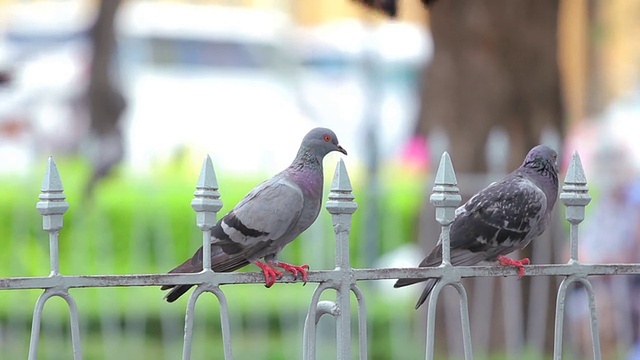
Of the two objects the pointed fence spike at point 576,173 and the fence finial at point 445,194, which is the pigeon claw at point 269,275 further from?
the pointed fence spike at point 576,173

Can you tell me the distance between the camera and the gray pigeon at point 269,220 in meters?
2.88

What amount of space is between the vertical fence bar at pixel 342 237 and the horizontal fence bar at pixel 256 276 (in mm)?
32

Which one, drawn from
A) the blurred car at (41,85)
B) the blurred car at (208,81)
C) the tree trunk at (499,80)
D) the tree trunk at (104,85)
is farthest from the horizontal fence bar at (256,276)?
the blurred car at (208,81)

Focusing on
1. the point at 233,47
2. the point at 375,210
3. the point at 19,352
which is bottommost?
the point at 19,352

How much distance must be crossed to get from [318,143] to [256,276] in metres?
0.53

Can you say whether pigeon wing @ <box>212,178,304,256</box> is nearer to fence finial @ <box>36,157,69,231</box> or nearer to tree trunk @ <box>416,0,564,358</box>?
fence finial @ <box>36,157,69,231</box>

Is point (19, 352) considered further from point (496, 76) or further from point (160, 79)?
point (160, 79)

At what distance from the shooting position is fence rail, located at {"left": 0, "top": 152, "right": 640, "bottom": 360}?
2562 millimetres

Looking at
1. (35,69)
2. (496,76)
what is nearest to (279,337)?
(496,76)

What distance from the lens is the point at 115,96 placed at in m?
10.7

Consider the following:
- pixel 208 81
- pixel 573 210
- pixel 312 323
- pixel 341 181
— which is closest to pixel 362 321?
pixel 312 323

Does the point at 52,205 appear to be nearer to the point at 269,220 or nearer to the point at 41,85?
the point at 269,220

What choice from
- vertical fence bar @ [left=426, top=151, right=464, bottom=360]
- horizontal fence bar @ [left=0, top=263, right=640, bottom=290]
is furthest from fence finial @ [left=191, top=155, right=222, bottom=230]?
Result: vertical fence bar @ [left=426, top=151, right=464, bottom=360]

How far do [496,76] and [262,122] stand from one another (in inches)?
347
